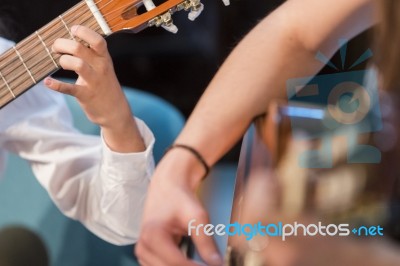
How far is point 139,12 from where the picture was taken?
1.07 meters

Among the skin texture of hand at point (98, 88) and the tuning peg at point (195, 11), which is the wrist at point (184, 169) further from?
the tuning peg at point (195, 11)

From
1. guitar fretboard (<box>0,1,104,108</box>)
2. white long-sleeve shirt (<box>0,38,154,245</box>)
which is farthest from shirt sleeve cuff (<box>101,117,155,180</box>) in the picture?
guitar fretboard (<box>0,1,104,108</box>)

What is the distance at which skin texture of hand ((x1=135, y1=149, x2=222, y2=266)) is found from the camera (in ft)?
3.58

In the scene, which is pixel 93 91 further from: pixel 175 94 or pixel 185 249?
pixel 185 249

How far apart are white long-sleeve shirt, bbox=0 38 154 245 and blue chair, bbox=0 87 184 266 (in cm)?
1

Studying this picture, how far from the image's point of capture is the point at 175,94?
45.7 inches

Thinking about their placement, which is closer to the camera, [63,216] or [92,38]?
[92,38]

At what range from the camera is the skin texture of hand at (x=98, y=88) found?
1.06 metres

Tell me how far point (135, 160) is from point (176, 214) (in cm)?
10

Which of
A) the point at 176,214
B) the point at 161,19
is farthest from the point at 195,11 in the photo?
the point at 176,214

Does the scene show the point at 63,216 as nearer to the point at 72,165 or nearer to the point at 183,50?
the point at 72,165

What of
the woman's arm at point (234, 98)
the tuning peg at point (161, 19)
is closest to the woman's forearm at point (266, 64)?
the woman's arm at point (234, 98)

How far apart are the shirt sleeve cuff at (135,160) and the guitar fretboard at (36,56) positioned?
0.13m

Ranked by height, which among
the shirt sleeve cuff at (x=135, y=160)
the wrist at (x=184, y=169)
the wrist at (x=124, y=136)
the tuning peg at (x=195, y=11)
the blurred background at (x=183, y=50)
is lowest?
the wrist at (x=184, y=169)
